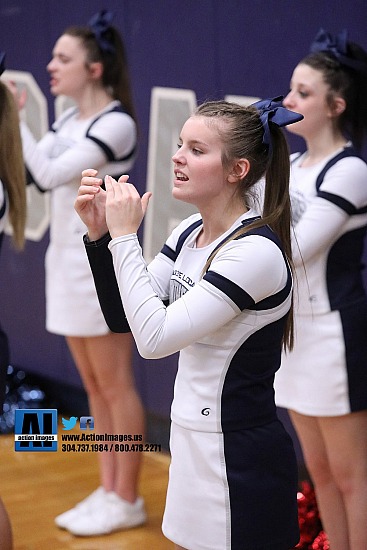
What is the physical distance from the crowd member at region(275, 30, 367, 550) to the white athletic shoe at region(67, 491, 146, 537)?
86 centimetres

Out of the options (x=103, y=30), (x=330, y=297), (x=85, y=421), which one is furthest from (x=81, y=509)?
(x=103, y=30)

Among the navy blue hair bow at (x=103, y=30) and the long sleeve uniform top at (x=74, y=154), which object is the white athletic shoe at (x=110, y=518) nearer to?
the long sleeve uniform top at (x=74, y=154)

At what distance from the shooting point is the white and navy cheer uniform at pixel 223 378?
185 centimetres

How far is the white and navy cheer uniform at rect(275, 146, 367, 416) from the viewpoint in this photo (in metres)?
2.68

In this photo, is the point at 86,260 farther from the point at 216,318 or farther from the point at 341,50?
the point at 216,318

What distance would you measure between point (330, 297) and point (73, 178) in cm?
110

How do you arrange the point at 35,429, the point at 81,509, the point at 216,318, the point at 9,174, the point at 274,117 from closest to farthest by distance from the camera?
the point at 216,318 → the point at 274,117 → the point at 9,174 → the point at 35,429 → the point at 81,509

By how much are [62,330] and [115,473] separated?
1.80 ft

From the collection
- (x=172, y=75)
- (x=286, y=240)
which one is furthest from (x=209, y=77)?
(x=286, y=240)

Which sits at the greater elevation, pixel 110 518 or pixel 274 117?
pixel 274 117

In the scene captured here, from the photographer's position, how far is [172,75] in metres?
4.04

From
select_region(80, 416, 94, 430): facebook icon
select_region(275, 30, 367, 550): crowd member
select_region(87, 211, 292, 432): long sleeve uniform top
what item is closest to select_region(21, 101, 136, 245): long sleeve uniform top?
select_region(80, 416, 94, 430): facebook icon

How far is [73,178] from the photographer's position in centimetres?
341

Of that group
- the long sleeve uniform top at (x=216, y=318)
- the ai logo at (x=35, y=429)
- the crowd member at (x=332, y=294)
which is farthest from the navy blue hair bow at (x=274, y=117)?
the ai logo at (x=35, y=429)
